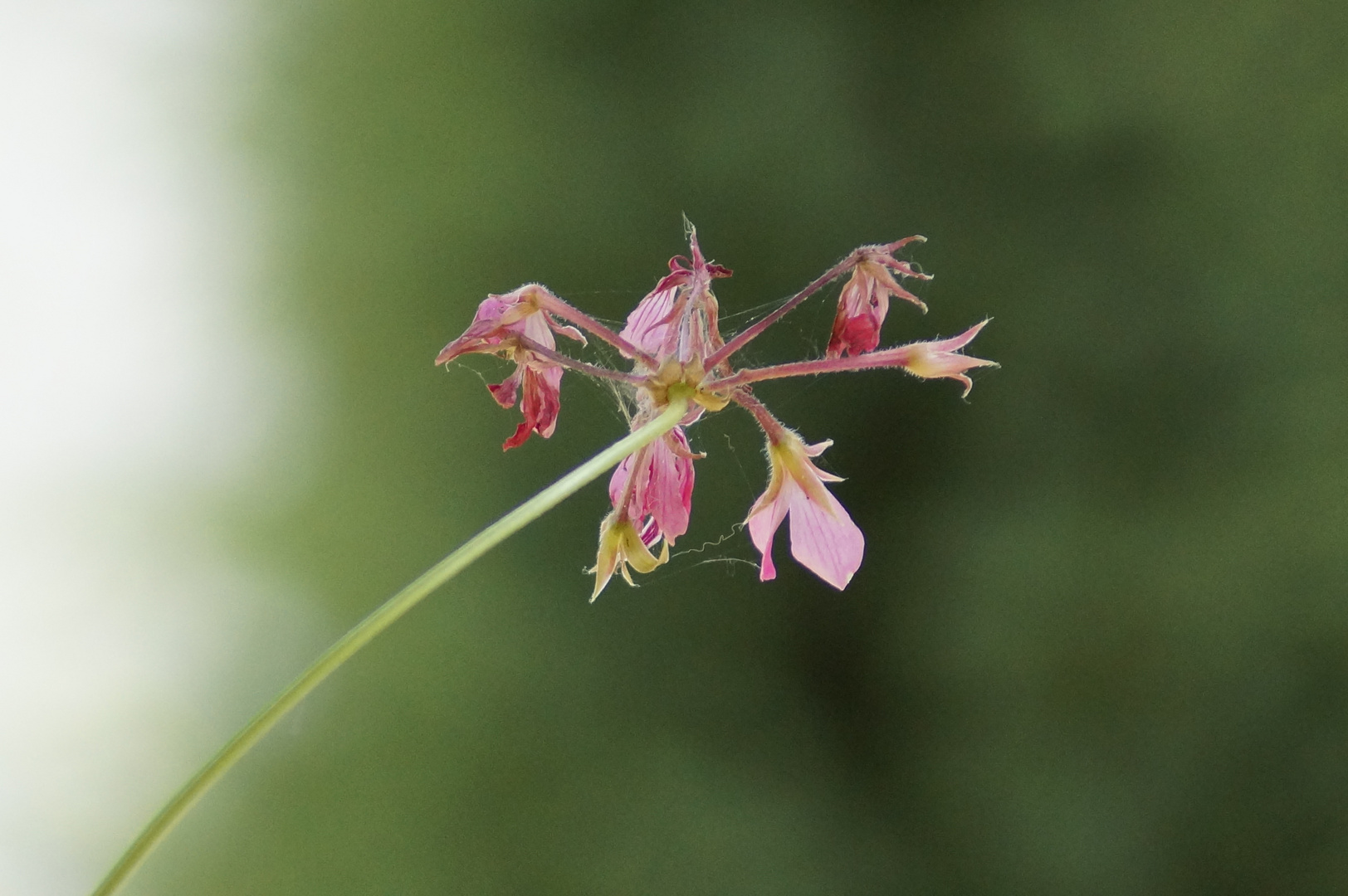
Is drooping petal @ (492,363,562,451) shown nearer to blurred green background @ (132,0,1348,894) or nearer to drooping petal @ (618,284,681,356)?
drooping petal @ (618,284,681,356)

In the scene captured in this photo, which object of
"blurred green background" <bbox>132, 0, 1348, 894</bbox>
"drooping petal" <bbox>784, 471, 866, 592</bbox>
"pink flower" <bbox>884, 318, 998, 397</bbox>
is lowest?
"drooping petal" <bbox>784, 471, 866, 592</bbox>

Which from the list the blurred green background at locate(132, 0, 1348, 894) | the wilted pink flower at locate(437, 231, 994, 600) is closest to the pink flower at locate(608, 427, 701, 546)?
the wilted pink flower at locate(437, 231, 994, 600)

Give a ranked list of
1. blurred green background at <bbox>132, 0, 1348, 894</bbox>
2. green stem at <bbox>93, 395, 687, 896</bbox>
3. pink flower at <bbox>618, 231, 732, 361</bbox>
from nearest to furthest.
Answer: green stem at <bbox>93, 395, 687, 896</bbox>, pink flower at <bbox>618, 231, 732, 361</bbox>, blurred green background at <bbox>132, 0, 1348, 894</bbox>

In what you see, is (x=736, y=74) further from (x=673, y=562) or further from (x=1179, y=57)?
(x=673, y=562)

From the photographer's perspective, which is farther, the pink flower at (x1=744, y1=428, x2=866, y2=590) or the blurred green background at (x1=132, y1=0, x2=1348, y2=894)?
the blurred green background at (x1=132, y1=0, x2=1348, y2=894)

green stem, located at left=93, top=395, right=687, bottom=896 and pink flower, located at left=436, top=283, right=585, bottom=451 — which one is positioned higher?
pink flower, located at left=436, top=283, right=585, bottom=451

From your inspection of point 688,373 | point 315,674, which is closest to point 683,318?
point 688,373

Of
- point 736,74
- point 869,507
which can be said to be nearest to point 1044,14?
point 736,74

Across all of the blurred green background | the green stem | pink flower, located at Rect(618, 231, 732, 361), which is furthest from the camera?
the blurred green background
